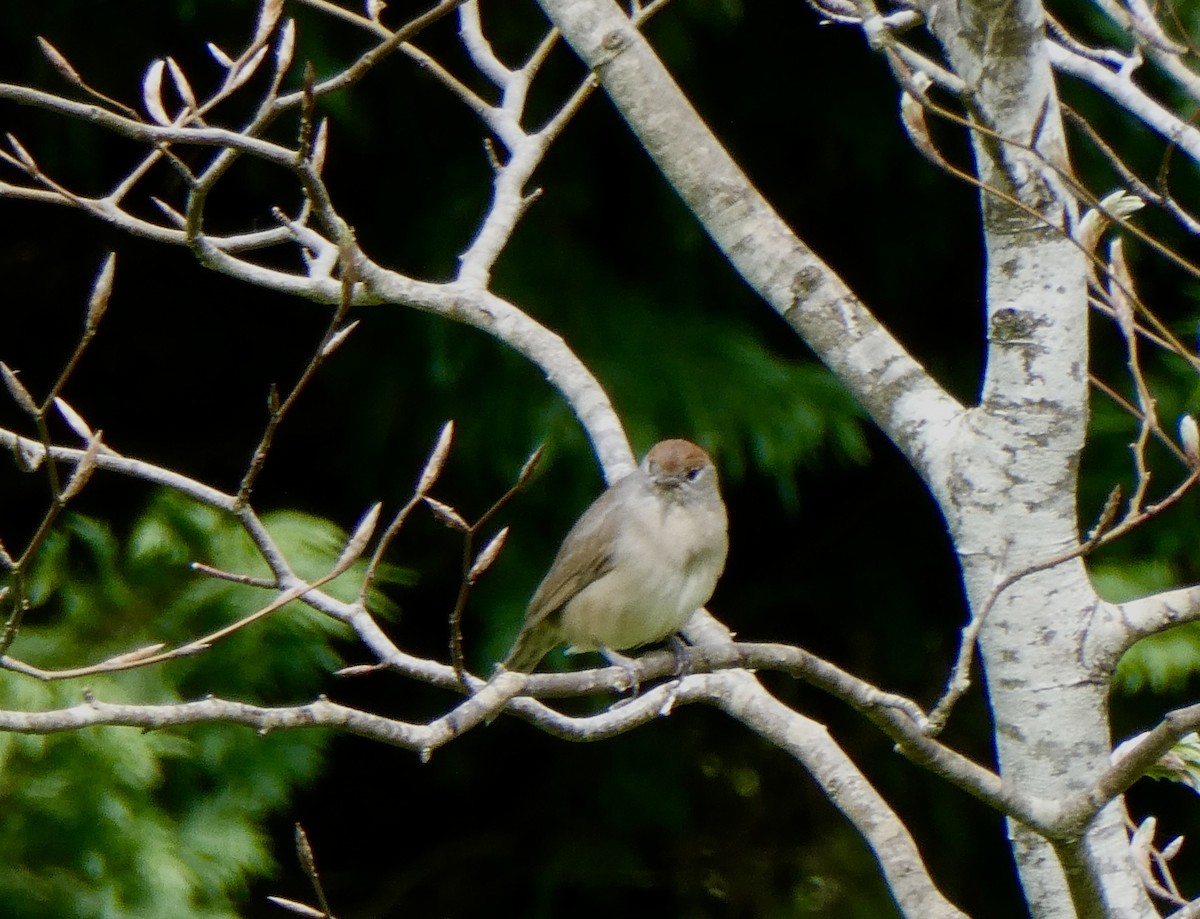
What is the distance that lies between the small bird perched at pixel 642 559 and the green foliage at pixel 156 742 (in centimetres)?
58

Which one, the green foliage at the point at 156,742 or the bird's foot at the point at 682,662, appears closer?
the bird's foot at the point at 682,662

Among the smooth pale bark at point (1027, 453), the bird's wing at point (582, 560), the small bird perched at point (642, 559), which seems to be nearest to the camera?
the smooth pale bark at point (1027, 453)

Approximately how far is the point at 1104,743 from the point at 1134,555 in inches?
75.6

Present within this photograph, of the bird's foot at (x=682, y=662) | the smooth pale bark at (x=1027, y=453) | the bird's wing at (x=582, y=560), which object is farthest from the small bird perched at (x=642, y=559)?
the smooth pale bark at (x=1027, y=453)

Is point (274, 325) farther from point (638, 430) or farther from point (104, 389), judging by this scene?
point (638, 430)

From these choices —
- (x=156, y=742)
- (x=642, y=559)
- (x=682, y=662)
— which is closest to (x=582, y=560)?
(x=642, y=559)

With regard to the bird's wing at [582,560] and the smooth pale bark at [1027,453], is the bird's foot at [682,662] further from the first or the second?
the bird's wing at [582,560]

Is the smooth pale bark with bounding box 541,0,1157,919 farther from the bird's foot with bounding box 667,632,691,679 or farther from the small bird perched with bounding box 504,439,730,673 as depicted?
the small bird perched with bounding box 504,439,730,673

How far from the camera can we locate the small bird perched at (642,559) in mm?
2854

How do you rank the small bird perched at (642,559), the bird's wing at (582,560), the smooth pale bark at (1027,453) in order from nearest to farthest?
the smooth pale bark at (1027,453) → the small bird perched at (642,559) → the bird's wing at (582,560)

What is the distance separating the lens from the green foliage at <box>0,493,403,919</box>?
118 inches

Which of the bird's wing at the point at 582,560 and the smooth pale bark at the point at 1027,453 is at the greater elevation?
the bird's wing at the point at 582,560

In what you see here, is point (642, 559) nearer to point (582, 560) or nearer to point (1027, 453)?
point (582, 560)

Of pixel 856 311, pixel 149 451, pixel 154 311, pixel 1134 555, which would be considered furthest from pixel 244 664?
pixel 1134 555
